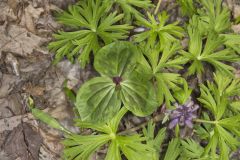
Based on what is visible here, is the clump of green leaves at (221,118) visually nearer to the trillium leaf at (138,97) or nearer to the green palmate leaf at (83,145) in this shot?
the trillium leaf at (138,97)

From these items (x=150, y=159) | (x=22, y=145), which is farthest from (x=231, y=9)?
(x=22, y=145)

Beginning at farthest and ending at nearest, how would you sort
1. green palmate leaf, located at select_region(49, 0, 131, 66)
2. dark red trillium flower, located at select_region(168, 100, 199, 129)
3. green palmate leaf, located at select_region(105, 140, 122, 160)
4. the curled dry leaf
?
the curled dry leaf, green palmate leaf, located at select_region(49, 0, 131, 66), dark red trillium flower, located at select_region(168, 100, 199, 129), green palmate leaf, located at select_region(105, 140, 122, 160)

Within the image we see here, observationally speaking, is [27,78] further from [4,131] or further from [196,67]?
[196,67]

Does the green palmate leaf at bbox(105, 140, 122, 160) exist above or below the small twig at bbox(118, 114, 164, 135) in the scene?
below

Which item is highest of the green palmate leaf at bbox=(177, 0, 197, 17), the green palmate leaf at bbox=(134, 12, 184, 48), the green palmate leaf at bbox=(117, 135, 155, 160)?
the green palmate leaf at bbox=(177, 0, 197, 17)

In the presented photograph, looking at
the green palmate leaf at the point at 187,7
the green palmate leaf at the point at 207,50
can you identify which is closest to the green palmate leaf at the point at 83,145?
the green palmate leaf at the point at 207,50

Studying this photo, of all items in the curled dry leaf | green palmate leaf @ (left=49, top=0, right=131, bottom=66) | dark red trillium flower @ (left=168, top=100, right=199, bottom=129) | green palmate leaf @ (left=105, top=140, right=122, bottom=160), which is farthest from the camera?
the curled dry leaf

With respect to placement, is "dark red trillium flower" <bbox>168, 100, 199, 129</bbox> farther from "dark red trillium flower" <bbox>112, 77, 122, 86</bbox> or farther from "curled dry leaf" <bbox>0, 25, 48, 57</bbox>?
"curled dry leaf" <bbox>0, 25, 48, 57</bbox>

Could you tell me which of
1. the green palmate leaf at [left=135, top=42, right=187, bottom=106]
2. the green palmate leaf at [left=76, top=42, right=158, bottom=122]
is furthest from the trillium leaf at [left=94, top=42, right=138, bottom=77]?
the green palmate leaf at [left=135, top=42, right=187, bottom=106]

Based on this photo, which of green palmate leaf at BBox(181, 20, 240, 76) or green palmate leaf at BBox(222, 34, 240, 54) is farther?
green palmate leaf at BBox(222, 34, 240, 54)
